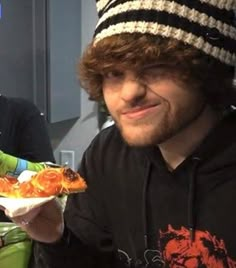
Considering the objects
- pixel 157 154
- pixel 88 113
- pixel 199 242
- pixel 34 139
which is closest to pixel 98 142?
pixel 157 154

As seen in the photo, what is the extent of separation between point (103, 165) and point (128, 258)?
19cm

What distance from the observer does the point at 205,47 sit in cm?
78

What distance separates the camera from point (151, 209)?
0.91 metres

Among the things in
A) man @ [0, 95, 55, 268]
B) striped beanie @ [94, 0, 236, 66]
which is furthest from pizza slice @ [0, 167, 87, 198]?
man @ [0, 95, 55, 268]

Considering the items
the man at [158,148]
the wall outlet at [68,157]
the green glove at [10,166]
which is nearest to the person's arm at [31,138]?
the green glove at [10,166]

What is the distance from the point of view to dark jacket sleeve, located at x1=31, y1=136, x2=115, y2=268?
978 millimetres

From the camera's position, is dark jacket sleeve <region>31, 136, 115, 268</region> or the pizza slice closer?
the pizza slice

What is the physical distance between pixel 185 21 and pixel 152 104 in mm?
139

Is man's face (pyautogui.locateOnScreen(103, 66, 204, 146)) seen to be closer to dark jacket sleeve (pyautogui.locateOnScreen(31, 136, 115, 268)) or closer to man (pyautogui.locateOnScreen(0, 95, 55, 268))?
dark jacket sleeve (pyautogui.locateOnScreen(31, 136, 115, 268))

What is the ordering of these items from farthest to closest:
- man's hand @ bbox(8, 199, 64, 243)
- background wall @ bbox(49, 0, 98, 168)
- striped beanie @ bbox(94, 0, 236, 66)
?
background wall @ bbox(49, 0, 98, 168) → man's hand @ bbox(8, 199, 64, 243) → striped beanie @ bbox(94, 0, 236, 66)

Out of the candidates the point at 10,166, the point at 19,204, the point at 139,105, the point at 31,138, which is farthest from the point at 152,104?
the point at 31,138

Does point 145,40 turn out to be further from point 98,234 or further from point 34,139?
point 34,139

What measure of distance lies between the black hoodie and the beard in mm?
81

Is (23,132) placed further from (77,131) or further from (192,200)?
(77,131)
